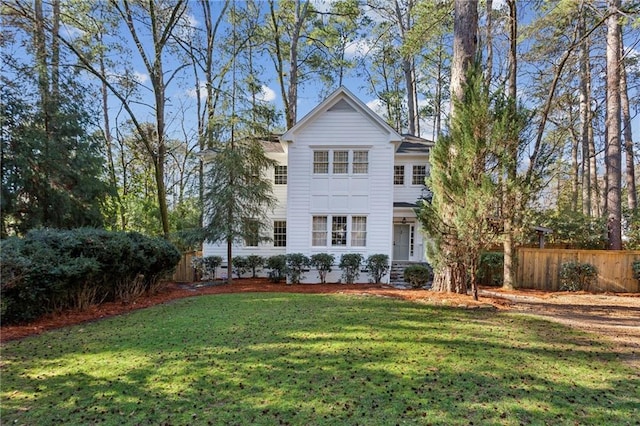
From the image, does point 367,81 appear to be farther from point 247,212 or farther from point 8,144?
point 8,144

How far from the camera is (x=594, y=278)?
1195cm

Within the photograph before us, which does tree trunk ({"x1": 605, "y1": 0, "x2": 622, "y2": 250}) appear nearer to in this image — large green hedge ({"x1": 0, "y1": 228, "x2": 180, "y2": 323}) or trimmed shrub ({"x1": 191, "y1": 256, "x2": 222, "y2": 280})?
trimmed shrub ({"x1": 191, "y1": 256, "x2": 222, "y2": 280})

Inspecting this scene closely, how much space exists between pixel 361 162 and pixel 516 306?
24.8 ft

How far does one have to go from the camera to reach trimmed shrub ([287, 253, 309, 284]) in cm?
1283

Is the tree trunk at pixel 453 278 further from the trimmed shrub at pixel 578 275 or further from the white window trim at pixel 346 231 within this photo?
the trimmed shrub at pixel 578 275

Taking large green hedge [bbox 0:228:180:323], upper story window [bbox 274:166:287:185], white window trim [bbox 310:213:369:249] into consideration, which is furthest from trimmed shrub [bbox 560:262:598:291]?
large green hedge [bbox 0:228:180:323]

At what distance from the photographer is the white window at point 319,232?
44.5 ft

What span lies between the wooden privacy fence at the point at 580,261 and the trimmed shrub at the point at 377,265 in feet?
17.6

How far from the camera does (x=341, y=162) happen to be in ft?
44.3

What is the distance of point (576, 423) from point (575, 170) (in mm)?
26194

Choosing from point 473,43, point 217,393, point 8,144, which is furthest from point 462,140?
→ point 8,144

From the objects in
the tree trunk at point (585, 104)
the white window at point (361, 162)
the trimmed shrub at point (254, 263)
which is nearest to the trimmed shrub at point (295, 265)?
the trimmed shrub at point (254, 263)

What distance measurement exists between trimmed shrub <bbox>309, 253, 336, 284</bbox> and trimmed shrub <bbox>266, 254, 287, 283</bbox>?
44.1 inches

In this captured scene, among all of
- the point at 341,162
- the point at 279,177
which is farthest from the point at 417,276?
the point at 279,177
